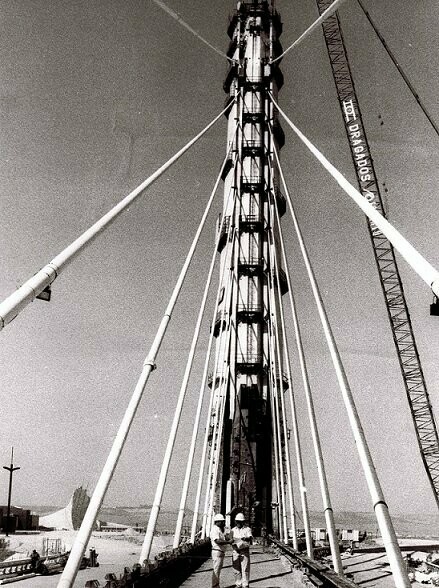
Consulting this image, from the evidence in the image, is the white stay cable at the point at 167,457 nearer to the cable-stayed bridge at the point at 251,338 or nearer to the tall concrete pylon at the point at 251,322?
the cable-stayed bridge at the point at 251,338

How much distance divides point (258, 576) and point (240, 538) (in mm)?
4455

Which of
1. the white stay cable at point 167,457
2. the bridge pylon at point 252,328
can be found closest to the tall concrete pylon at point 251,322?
the bridge pylon at point 252,328

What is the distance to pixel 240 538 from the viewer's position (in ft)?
48.7

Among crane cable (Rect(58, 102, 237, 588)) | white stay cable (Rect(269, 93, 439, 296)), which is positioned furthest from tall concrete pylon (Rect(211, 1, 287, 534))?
white stay cable (Rect(269, 93, 439, 296))

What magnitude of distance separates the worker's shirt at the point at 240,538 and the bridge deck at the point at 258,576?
1.76 m

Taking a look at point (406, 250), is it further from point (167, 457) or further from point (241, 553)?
point (167, 457)

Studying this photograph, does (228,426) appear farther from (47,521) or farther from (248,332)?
(47,521)

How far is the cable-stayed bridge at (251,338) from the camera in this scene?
52.9 ft

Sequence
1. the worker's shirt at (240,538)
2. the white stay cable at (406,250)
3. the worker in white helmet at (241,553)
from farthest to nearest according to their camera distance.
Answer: the worker's shirt at (240,538)
the worker in white helmet at (241,553)
the white stay cable at (406,250)

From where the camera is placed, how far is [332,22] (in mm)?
64312

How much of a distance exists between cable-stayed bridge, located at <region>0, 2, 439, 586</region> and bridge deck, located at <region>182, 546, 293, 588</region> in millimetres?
1610

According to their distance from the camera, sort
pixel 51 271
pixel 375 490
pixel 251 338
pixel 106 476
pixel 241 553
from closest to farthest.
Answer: pixel 51 271
pixel 375 490
pixel 106 476
pixel 241 553
pixel 251 338

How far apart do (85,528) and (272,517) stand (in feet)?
119

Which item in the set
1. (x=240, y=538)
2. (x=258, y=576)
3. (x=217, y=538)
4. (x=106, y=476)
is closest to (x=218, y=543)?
(x=217, y=538)
